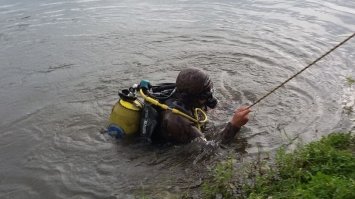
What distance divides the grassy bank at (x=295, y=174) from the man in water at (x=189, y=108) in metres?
0.68

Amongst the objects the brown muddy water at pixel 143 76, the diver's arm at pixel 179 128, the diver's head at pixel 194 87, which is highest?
the diver's head at pixel 194 87

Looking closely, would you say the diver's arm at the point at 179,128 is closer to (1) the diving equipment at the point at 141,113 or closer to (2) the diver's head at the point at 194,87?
(1) the diving equipment at the point at 141,113

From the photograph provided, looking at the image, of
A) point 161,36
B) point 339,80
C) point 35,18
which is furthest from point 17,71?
point 339,80

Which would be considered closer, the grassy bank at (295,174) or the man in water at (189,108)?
the grassy bank at (295,174)

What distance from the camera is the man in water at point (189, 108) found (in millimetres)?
5133

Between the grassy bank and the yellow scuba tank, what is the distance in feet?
4.15

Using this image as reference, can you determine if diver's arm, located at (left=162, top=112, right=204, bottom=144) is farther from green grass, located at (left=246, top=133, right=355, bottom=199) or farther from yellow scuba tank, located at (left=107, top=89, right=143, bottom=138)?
green grass, located at (left=246, top=133, right=355, bottom=199)

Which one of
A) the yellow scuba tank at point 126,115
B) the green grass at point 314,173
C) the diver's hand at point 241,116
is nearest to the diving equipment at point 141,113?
the yellow scuba tank at point 126,115

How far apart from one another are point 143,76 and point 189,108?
3.12 metres

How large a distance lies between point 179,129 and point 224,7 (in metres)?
8.50

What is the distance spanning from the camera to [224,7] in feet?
42.0

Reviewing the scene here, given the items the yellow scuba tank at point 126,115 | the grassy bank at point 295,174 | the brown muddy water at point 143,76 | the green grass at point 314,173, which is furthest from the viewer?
the brown muddy water at point 143,76

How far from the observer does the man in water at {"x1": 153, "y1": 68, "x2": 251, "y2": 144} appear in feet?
16.8

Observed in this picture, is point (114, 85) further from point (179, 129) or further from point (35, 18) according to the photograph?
point (35, 18)
